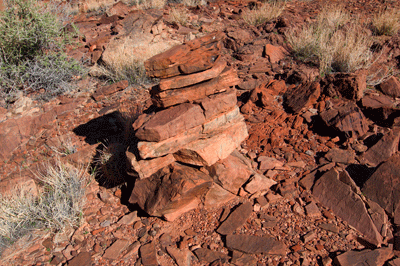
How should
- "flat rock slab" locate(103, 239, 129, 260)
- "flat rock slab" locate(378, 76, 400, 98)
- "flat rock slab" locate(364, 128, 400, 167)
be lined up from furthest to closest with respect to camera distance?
1. "flat rock slab" locate(378, 76, 400, 98)
2. "flat rock slab" locate(364, 128, 400, 167)
3. "flat rock slab" locate(103, 239, 129, 260)

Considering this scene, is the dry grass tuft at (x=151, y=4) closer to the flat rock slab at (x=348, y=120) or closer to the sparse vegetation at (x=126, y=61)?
the sparse vegetation at (x=126, y=61)

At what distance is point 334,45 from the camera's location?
645cm

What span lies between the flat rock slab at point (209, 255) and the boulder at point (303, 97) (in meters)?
2.90

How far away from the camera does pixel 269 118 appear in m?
5.17

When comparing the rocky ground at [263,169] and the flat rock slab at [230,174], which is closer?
the rocky ground at [263,169]

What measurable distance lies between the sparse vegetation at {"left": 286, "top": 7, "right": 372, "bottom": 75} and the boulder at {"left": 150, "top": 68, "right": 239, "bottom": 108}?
292cm

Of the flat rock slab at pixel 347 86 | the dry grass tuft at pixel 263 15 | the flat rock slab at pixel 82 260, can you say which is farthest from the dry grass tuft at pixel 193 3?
the flat rock slab at pixel 82 260

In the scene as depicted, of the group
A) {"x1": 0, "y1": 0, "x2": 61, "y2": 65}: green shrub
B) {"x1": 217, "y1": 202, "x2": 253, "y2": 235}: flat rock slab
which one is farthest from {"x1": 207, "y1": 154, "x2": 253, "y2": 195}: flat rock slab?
{"x1": 0, "y1": 0, "x2": 61, "y2": 65}: green shrub

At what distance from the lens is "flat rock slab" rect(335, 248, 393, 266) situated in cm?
298

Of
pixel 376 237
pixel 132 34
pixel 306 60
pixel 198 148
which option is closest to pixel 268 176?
pixel 198 148

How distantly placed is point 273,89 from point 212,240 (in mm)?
3261

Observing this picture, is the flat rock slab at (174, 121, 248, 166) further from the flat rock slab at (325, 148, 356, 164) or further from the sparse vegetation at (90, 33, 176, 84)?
the sparse vegetation at (90, 33, 176, 84)

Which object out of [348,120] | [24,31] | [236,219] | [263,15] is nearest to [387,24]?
[263,15]

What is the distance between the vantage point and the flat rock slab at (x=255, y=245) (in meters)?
3.24
